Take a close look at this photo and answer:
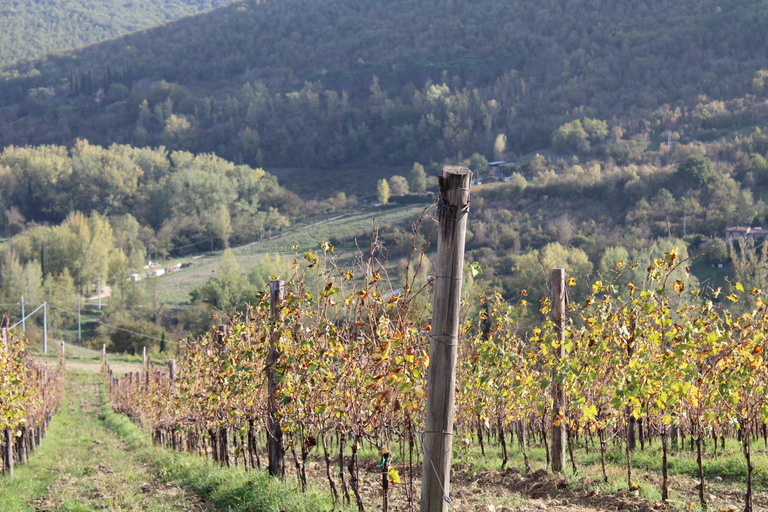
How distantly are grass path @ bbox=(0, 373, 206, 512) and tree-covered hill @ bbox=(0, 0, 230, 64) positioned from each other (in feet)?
444

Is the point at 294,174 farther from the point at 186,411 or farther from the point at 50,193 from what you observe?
the point at 186,411

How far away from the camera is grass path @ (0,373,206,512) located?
5.75 metres

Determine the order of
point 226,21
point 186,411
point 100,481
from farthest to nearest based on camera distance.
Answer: point 226,21 < point 186,411 < point 100,481

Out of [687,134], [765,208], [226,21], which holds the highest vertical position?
[226,21]

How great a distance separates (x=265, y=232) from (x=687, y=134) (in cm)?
4571

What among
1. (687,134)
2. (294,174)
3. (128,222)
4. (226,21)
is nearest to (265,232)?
(128,222)

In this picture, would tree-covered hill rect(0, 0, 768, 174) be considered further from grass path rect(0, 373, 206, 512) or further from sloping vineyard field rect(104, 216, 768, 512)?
sloping vineyard field rect(104, 216, 768, 512)

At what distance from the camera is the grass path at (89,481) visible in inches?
226

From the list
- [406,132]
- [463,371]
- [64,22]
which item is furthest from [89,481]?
[64,22]

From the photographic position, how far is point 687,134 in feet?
201

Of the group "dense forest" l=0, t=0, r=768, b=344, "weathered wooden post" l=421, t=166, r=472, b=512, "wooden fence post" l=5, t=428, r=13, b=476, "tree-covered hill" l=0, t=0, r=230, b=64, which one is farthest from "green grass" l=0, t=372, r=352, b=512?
"tree-covered hill" l=0, t=0, r=230, b=64

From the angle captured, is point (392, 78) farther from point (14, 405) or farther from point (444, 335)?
point (444, 335)

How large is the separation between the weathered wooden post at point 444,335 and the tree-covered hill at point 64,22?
14417 centimetres

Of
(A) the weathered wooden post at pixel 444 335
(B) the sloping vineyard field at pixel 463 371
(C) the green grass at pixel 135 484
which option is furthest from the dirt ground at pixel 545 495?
(A) the weathered wooden post at pixel 444 335
